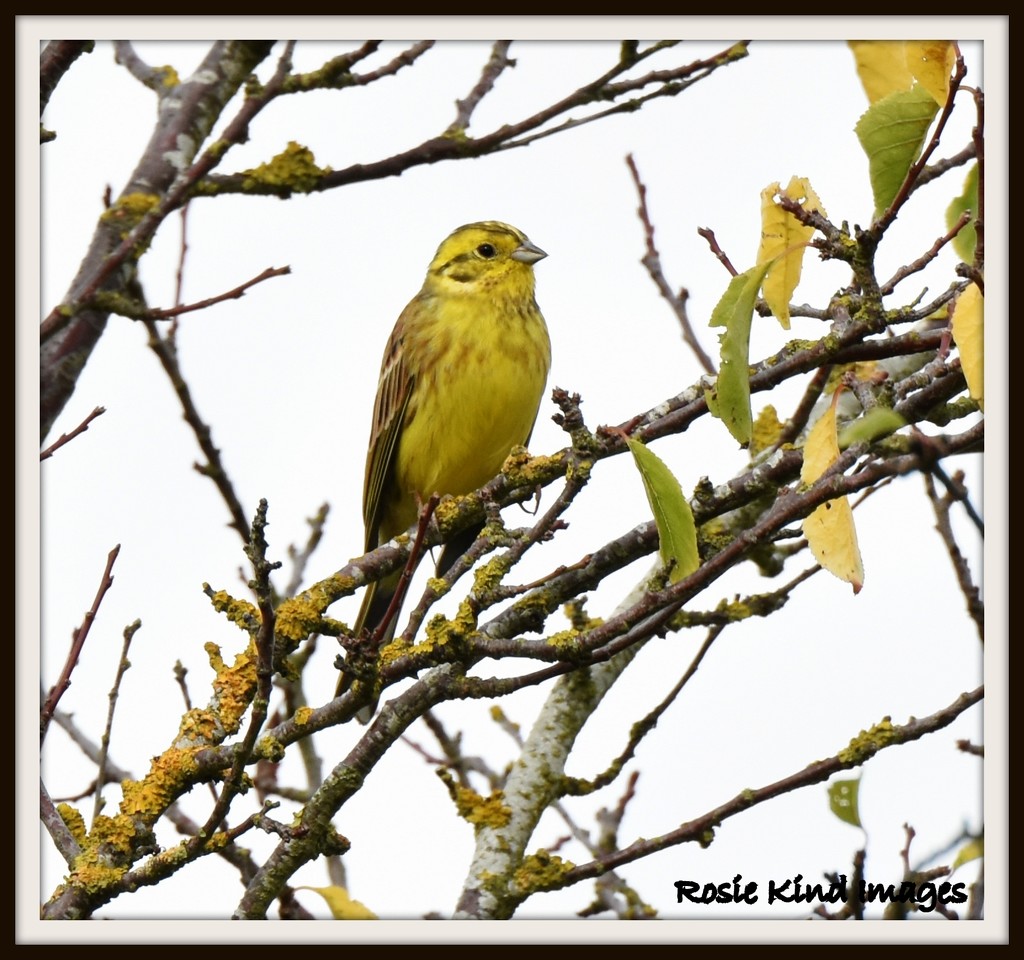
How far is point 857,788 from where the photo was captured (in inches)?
127

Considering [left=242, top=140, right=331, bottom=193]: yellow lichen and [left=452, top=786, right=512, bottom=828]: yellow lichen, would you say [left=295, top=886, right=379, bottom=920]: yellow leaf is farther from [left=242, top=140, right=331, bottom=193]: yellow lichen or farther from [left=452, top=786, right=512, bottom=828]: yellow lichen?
[left=242, top=140, right=331, bottom=193]: yellow lichen

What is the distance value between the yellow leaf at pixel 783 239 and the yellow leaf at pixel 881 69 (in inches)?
9.3

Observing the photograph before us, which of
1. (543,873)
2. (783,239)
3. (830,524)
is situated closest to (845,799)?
(830,524)

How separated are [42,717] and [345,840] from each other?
0.76 m

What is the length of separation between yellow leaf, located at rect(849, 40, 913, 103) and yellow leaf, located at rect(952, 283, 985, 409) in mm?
678

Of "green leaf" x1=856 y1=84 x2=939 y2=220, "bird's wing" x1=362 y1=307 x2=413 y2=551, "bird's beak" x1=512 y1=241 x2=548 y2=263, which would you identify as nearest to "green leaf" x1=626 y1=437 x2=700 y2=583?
"green leaf" x1=856 y1=84 x2=939 y2=220

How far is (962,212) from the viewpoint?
338 cm

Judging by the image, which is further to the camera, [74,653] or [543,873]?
[543,873]

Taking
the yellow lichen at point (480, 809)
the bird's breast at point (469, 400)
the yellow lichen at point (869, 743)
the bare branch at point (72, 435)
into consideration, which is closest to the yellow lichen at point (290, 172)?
the bare branch at point (72, 435)

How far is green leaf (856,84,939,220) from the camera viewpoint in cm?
274

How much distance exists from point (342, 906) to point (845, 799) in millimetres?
1196

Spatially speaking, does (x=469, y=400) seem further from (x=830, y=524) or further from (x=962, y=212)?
(x=830, y=524)

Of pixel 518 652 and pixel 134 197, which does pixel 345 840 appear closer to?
pixel 518 652

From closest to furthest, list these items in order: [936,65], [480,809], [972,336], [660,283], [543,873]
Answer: [972,336], [936,65], [543,873], [480,809], [660,283]
